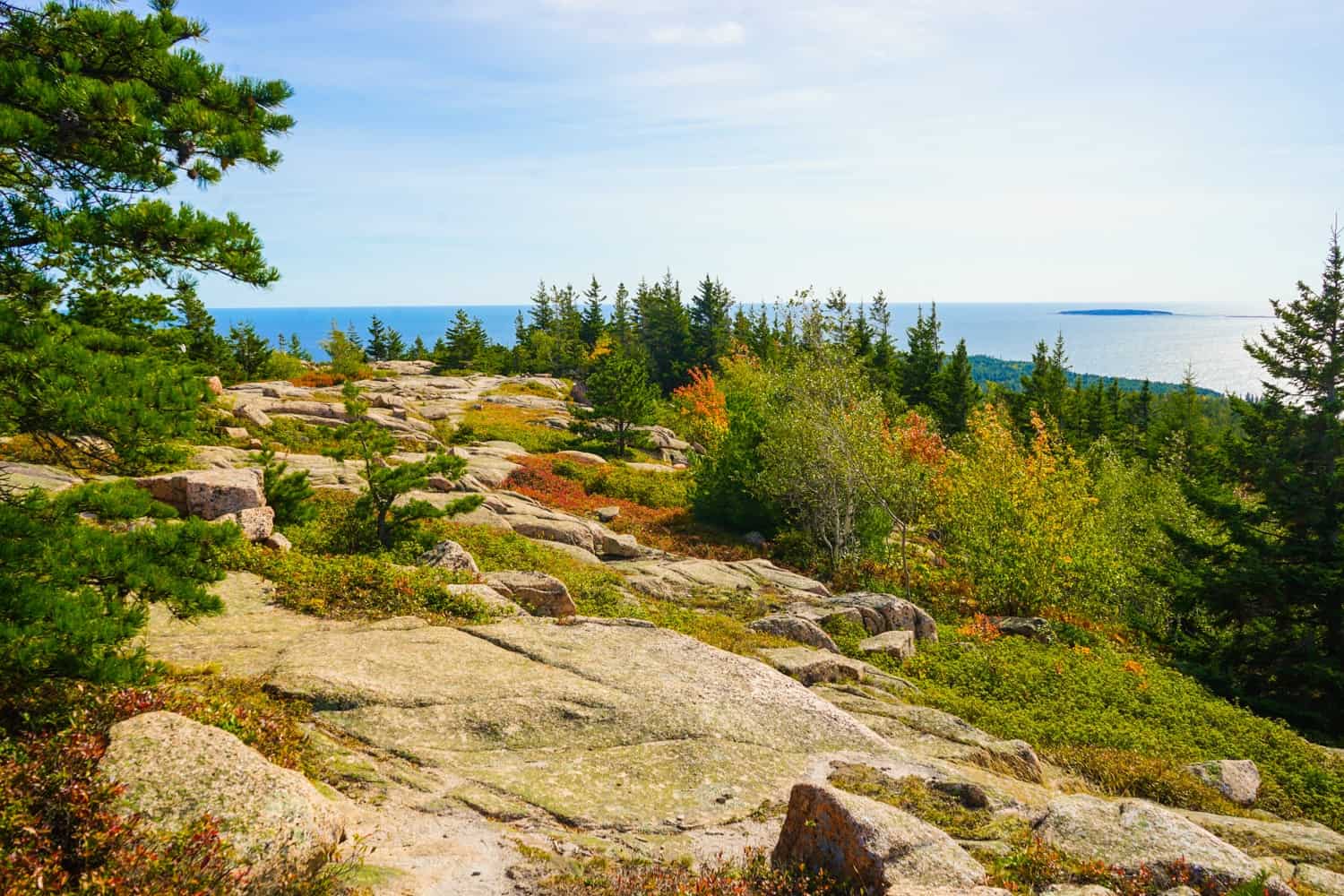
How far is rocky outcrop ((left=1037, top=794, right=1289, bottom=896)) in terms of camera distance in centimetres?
769

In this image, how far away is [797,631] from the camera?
18734mm

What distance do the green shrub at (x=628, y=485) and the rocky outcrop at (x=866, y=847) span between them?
29.2 metres

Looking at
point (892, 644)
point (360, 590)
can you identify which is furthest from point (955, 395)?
point (360, 590)

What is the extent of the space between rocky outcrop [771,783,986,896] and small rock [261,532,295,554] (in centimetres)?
1371

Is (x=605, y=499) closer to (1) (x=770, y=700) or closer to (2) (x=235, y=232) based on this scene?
(1) (x=770, y=700)

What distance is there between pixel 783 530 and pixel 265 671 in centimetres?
2589

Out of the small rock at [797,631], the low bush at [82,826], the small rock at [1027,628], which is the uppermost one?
the low bush at [82,826]

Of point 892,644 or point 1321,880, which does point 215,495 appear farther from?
point 1321,880

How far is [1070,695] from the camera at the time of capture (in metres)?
18.3

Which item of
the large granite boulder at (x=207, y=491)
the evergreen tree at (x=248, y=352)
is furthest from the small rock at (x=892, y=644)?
the evergreen tree at (x=248, y=352)

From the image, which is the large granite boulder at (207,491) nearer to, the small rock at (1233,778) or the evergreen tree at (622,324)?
the small rock at (1233,778)

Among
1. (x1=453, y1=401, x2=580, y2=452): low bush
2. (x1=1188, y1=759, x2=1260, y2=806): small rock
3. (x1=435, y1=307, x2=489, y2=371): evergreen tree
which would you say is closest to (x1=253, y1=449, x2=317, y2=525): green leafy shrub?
(x1=1188, y1=759, x2=1260, y2=806): small rock

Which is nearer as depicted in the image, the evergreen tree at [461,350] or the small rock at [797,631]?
the small rock at [797,631]

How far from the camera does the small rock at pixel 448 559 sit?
17266 mm
